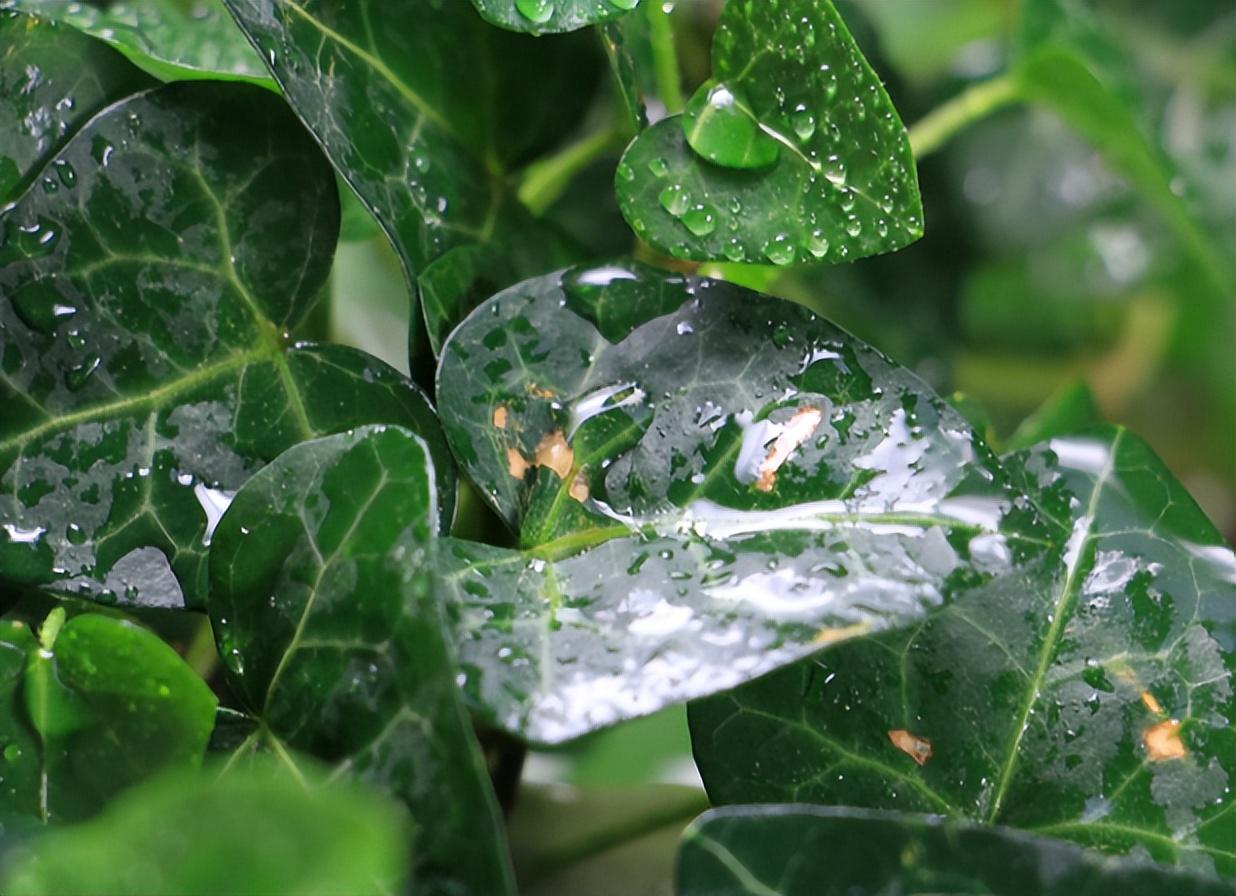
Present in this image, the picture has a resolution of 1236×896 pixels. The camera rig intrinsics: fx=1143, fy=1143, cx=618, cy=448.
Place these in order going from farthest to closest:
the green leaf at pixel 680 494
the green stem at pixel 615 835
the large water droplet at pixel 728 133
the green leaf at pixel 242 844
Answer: the green stem at pixel 615 835 → the large water droplet at pixel 728 133 → the green leaf at pixel 680 494 → the green leaf at pixel 242 844

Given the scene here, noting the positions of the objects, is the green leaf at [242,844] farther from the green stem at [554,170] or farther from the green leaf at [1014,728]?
the green stem at [554,170]

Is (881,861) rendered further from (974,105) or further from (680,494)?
(974,105)

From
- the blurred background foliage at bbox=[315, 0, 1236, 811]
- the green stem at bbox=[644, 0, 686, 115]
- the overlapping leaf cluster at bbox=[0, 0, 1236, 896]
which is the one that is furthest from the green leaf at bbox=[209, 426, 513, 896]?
the blurred background foliage at bbox=[315, 0, 1236, 811]

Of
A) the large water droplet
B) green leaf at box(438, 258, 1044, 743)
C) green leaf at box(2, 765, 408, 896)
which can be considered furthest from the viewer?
the large water droplet

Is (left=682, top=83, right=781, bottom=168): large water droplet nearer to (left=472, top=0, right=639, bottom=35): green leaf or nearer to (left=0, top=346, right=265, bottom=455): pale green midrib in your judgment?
(left=472, top=0, right=639, bottom=35): green leaf

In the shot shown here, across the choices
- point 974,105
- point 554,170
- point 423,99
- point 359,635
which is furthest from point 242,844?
point 974,105

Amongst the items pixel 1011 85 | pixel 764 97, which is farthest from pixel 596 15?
pixel 1011 85

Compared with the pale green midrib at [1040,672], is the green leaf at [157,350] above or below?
above

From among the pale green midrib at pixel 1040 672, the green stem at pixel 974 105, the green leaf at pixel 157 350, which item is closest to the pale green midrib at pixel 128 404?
the green leaf at pixel 157 350
